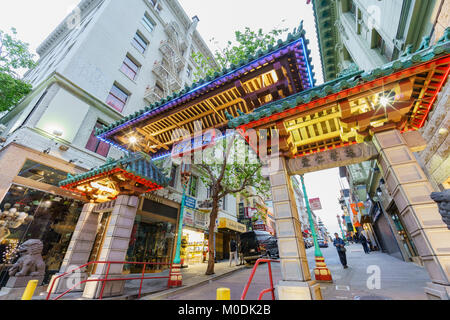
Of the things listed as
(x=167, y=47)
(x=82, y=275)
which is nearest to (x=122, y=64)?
(x=167, y=47)

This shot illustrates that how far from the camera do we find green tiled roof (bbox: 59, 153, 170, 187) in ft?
22.5

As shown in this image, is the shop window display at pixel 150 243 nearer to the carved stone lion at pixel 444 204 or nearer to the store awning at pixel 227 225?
the store awning at pixel 227 225

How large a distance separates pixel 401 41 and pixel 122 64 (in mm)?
17265

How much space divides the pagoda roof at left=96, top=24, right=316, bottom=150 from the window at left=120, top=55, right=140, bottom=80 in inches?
376

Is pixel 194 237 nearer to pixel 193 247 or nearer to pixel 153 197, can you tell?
pixel 193 247

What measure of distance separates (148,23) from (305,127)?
22047 mm

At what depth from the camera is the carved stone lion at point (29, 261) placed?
24.1 feet

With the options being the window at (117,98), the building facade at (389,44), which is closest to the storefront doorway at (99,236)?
the window at (117,98)

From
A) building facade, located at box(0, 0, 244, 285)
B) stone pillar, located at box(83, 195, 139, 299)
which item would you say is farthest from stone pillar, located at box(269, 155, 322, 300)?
building facade, located at box(0, 0, 244, 285)

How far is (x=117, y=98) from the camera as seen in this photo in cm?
1397

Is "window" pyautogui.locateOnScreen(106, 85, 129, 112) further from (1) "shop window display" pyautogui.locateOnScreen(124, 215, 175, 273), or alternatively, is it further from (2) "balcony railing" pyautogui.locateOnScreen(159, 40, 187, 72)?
(1) "shop window display" pyautogui.locateOnScreen(124, 215, 175, 273)

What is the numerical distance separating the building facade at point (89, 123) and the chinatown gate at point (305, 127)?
216cm

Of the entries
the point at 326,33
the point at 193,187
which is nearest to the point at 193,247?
the point at 193,187
